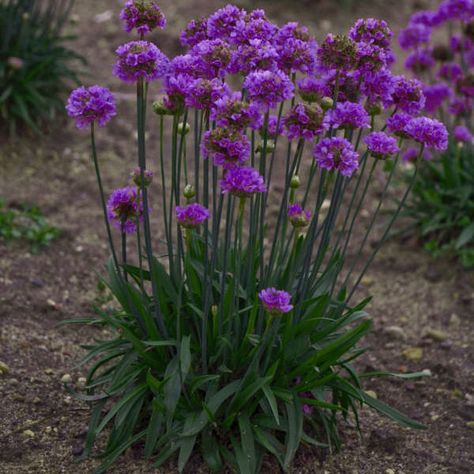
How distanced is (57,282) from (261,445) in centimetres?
191

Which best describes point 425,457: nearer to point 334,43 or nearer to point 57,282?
point 334,43

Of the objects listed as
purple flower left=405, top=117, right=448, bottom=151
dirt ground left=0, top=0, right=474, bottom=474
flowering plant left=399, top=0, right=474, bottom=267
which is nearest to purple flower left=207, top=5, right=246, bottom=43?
purple flower left=405, top=117, right=448, bottom=151

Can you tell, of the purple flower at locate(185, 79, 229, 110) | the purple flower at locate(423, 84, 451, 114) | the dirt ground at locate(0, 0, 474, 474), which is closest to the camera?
the purple flower at locate(185, 79, 229, 110)

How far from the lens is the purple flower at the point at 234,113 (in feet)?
7.50

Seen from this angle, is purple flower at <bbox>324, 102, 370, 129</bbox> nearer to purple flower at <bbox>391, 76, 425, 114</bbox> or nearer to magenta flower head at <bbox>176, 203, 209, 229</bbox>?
purple flower at <bbox>391, 76, 425, 114</bbox>

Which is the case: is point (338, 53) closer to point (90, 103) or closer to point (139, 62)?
point (139, 62)

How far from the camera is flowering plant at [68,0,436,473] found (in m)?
2.43

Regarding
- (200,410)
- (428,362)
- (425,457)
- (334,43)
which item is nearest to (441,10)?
(428,362)

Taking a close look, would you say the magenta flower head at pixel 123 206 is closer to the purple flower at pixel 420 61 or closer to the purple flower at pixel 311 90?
the purple flower at pixel 311 90

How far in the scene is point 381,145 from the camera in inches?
103

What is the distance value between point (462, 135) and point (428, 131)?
7.65 feet

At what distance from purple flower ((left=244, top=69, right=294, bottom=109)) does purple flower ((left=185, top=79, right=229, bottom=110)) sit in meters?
0.09

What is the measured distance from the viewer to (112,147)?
230 inches

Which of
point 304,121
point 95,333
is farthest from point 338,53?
point 95,333
